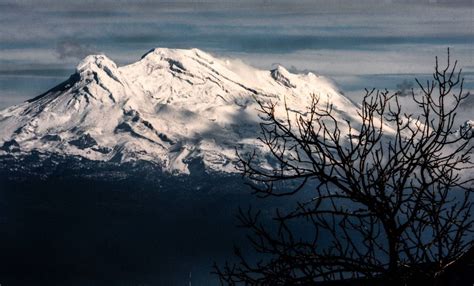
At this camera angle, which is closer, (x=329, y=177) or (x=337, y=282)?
(x=329, y=177)

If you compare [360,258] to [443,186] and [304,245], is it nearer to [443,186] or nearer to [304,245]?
[304,245]

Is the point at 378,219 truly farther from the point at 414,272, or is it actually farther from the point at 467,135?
the point at 467,135

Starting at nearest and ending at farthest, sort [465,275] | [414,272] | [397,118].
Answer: [414,272]
[397,118]
[465,275]

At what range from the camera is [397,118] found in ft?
41.4

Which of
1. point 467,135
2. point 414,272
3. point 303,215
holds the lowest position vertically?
point 414,272

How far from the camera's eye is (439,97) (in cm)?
1277

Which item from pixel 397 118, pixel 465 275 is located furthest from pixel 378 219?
pixel 465 275

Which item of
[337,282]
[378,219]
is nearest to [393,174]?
[378,219]

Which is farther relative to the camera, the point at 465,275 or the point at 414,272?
the point at 465,275

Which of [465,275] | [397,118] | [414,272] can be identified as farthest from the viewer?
[465,275]

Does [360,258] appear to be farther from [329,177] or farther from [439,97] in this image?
[439,97]

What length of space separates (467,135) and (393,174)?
1.18 meters

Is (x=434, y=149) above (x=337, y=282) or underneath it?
above

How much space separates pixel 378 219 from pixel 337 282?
153 cm
